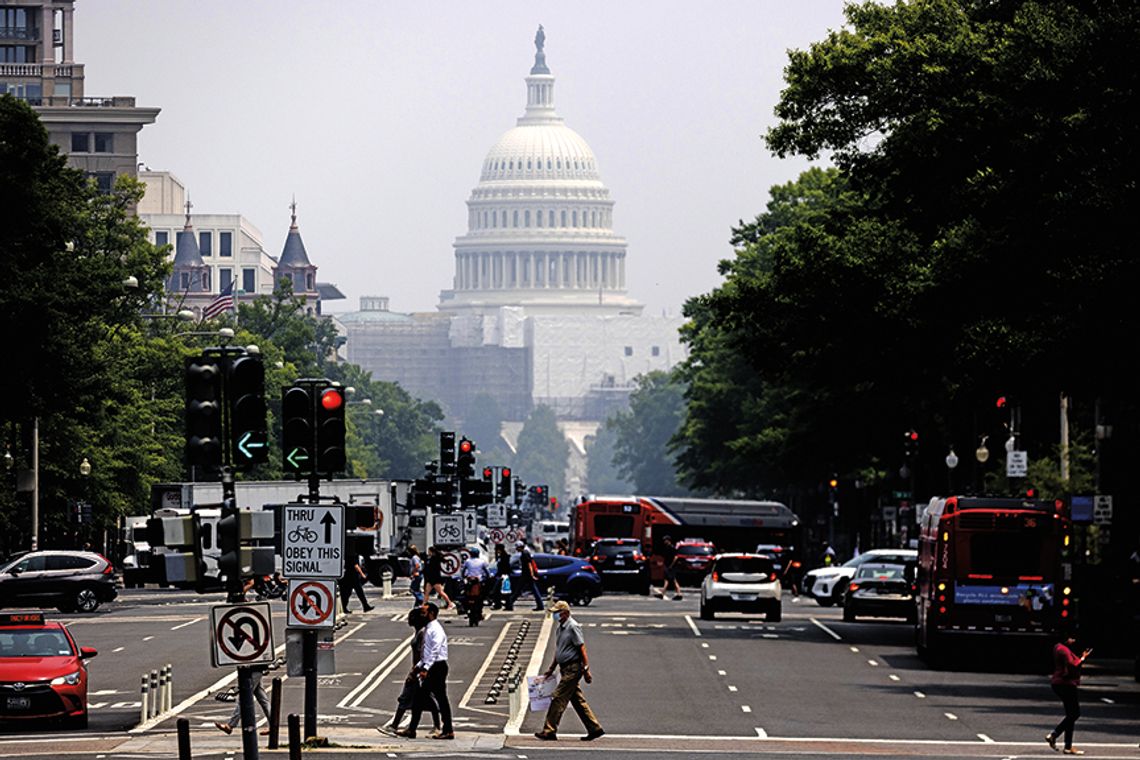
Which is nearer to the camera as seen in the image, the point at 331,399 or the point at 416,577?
the point at 331,399

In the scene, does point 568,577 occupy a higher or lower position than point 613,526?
lower

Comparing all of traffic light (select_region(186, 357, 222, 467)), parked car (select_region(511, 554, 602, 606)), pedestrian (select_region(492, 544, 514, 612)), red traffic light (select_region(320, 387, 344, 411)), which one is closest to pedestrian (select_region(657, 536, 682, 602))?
parked car (select_region(511, 554, 602, 606))

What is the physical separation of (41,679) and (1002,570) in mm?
19219

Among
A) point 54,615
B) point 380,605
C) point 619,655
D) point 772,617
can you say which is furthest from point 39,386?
point 619,655

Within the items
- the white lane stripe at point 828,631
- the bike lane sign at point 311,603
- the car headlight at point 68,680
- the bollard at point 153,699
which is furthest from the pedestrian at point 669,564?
the bike lane sign at point 311,603

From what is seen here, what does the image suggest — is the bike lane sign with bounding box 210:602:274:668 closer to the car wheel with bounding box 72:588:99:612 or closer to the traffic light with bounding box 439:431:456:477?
the traffic light with bounding box 439:431:456:477

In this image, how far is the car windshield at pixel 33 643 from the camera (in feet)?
125

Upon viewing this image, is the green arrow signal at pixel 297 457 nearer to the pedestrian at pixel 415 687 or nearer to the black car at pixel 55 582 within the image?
the pedestrian at pixel 415 687

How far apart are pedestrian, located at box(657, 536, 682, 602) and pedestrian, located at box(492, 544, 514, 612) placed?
12010 mm

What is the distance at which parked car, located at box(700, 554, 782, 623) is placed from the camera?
66.8m

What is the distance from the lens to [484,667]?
49062mm

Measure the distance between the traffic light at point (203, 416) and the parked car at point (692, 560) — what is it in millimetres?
70205

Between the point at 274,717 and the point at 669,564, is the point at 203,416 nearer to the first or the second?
the point at 274,717

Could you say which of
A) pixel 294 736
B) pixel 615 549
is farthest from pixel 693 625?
pixel 294 736
